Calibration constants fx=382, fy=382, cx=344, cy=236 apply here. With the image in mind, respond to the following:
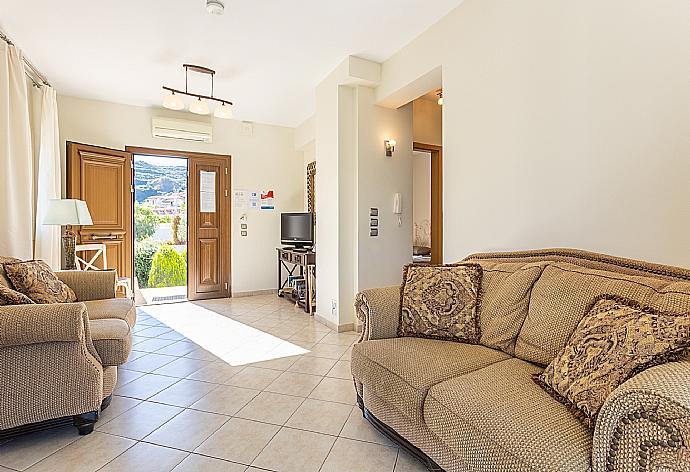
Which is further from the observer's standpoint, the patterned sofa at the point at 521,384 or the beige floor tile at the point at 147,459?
the beige floor tile at the point at 147,459

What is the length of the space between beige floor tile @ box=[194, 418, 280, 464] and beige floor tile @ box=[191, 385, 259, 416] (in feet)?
0.50

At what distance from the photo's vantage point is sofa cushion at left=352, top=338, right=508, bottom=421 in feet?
5.46

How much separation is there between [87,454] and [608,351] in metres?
2.32

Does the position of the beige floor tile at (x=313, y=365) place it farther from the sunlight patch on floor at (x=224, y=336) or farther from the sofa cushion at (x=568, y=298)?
the sofa cushion at (x=568, y=298)

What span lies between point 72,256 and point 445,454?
4.21m

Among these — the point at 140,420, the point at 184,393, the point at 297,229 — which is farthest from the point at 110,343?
the point at 297,229

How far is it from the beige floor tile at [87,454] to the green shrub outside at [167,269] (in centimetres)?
405

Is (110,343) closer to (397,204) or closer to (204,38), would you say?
(204,38)

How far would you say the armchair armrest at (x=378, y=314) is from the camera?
219cm

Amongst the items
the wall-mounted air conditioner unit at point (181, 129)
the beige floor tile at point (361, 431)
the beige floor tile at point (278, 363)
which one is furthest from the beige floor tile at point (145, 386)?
the wall-mounted air conditioner unit at point (181, 129)

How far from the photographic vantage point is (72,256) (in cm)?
407

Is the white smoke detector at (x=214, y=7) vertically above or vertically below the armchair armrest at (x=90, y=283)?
above

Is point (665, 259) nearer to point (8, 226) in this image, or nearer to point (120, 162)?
point (8, 226)

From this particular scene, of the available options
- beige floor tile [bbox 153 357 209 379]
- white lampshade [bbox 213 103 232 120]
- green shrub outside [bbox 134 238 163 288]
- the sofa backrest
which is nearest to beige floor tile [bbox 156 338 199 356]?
beige floor tile [bbox 153 357 209 379]
